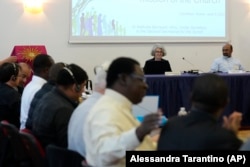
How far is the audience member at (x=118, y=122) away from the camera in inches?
60.9

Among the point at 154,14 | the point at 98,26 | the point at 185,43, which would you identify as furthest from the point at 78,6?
the point at 185,43

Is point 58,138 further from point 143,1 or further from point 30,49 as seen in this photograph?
point 143,1

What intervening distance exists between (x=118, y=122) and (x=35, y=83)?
1.99 metres

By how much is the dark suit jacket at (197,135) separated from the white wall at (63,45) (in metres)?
5.91

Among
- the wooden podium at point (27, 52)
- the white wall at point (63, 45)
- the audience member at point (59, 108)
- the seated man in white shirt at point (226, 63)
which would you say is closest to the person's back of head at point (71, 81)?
the audience member at point (59, 108)

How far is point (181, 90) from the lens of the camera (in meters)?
6.16

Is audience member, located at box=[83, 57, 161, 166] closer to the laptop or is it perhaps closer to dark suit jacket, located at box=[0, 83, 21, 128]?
dark suit jacket, located at box=[0, 83, 21, 128]

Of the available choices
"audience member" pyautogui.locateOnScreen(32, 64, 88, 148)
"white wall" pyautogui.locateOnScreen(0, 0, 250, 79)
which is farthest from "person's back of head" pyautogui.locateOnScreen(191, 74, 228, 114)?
"white wall" pyautogui.locateOnScreen(0, 0, 250, 79)

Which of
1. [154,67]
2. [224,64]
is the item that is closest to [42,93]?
[154,67]

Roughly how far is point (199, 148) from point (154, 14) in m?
6.44

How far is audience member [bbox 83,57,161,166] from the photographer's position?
155cm

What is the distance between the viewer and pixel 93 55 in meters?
7.46

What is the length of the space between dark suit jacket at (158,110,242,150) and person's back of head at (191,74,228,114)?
34mm

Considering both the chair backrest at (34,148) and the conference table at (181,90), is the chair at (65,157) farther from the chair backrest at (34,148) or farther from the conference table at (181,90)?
the conference table at (181,90)
